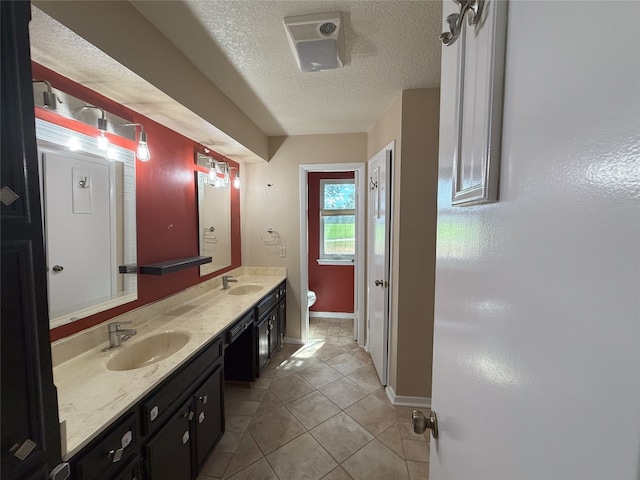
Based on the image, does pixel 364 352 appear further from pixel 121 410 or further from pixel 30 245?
pixel 30 245

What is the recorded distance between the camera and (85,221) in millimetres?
1416

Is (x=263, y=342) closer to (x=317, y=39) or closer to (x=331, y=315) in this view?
(x=331, y=315)

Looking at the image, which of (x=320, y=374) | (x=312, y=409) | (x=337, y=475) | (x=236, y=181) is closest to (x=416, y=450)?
(x=337, y=475)

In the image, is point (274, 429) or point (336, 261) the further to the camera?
point (336, 261)

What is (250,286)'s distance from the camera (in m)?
2.94

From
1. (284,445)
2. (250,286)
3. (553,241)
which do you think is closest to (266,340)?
(250,286)

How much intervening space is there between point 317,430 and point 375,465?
18.0 inches

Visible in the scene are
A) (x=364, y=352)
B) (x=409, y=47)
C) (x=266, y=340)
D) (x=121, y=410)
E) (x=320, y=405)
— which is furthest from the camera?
(x=364, y=352)

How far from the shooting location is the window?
4.20 metres

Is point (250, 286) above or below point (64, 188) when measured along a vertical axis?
below

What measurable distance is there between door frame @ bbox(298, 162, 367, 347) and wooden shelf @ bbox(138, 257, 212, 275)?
1.28 m

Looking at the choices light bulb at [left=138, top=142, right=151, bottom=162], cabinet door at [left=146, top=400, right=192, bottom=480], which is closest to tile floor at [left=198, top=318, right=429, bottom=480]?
cabinet door at [left=146, top=400, right=192, bottom=480]

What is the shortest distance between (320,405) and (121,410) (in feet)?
5.37

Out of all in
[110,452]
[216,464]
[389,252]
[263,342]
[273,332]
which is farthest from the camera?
[273,332]
